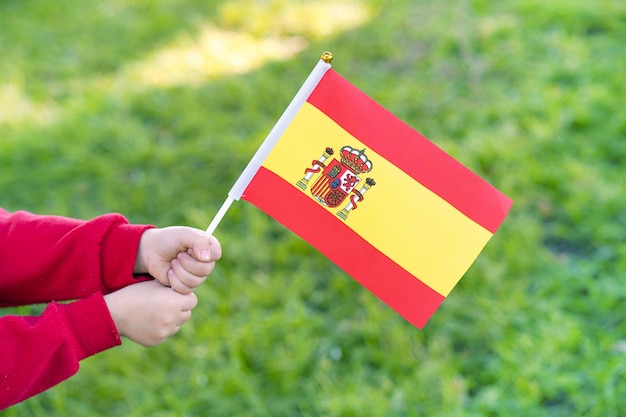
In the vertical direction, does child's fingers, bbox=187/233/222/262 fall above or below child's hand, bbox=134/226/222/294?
above

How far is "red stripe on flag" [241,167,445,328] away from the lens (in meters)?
1.45

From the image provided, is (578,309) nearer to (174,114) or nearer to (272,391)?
(272,391)

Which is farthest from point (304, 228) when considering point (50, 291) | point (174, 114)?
point (174, 114)

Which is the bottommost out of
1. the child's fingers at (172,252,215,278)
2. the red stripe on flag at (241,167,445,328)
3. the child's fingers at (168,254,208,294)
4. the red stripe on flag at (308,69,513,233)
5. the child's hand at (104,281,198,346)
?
the child's hand at (104,281,198,346)

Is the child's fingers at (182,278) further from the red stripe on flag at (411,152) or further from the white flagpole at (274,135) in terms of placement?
the red stripe on flag at (411,152)

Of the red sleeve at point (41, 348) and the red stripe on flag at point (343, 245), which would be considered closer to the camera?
the red sleeve at point (41, 348)

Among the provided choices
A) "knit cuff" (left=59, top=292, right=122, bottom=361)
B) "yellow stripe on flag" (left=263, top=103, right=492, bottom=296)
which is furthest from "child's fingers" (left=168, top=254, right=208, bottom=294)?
"yellow stripe on flag" (left=263, top=103, right=492, bottom=296)

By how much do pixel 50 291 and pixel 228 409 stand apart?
813 mm

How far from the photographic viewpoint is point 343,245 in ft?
4.83

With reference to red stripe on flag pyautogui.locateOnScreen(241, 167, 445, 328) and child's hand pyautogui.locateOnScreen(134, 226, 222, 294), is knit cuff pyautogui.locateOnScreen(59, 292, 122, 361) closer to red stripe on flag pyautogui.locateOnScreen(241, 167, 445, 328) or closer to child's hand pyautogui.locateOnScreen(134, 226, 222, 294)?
child's hand pyautogui.locateOnScreen(134, 226, 222, 294)

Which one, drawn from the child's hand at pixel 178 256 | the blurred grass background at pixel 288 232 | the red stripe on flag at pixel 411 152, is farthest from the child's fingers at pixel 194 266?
the blurred grass background at pixel 288 232

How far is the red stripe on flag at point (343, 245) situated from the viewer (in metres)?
1.45

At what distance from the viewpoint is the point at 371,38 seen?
4117 mm

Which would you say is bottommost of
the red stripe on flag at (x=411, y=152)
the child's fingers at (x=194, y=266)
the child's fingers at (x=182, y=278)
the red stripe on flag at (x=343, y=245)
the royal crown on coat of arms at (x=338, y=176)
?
the child's fingers at (x=182, y=278)
